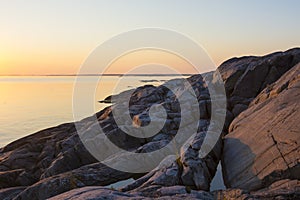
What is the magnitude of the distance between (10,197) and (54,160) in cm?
493

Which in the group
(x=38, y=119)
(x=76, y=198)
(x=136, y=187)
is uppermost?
(x=38, y=119)

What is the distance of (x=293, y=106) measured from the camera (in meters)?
14.2

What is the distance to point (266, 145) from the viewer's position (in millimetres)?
13242

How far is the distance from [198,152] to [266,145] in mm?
2878

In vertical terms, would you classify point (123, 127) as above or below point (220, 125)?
above

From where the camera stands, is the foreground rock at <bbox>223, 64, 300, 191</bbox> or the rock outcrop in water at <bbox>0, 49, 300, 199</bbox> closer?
the rock outcrop in water at <bbox>0, 49, 300, 199</bbox>

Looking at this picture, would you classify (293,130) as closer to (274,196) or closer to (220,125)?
(274,196)

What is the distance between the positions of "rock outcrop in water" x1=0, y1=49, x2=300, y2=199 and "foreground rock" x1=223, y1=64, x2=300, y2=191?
0.13 ft

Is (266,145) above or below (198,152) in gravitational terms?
below

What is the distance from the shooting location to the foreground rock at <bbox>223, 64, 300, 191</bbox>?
471 inches

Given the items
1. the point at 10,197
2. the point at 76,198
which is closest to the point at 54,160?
the point at 10,197

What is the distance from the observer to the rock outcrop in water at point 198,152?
1141 cm

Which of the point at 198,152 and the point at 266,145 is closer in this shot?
the point at 266,145

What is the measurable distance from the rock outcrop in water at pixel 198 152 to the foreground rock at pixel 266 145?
0.13ft
